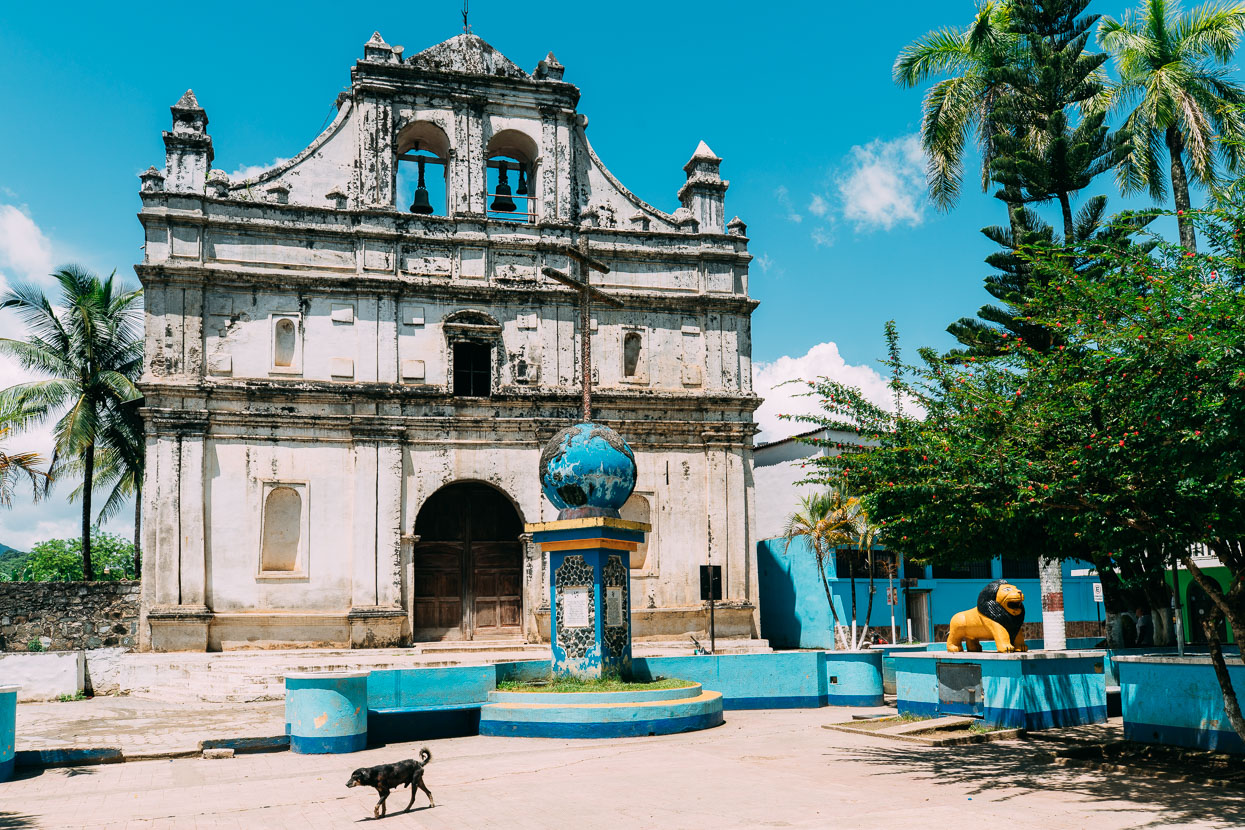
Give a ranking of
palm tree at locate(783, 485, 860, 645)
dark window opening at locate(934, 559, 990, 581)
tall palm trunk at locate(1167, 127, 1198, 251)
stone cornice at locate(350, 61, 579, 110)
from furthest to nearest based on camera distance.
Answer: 1. dark window opening at locate(934, 559, 990, 581)
2. palm tree at locate(783, 485, 860, 645)
3. stone cornice at locate(350, 61, 579, 110)
4. tall palm trunk at locate(1167, 127, 1198, 251)

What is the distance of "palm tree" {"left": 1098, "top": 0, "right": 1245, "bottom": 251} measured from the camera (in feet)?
A: 66.4

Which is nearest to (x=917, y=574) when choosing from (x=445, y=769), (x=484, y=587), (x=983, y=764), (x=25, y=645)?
(x=484, y=587)

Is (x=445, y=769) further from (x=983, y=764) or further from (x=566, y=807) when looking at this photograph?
(x=983, y=764)

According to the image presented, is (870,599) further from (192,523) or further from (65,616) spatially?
(65,616)

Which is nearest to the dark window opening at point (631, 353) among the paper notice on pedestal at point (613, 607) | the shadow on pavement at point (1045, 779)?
the paper notice on pedestal at point (613, 607)

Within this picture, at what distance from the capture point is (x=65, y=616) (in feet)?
80.1

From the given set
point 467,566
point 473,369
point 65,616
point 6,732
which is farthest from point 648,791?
point 65,616

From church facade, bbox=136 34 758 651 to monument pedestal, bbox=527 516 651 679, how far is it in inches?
322

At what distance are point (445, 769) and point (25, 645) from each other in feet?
55.2

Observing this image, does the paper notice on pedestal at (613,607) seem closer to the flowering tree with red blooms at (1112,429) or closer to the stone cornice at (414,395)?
the flowering tree with red blooms at (1112,429)

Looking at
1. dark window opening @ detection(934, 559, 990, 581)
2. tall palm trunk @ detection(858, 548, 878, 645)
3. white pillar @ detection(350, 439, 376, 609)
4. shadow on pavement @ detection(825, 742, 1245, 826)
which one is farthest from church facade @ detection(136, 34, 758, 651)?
shadow on pavement @ detection(825, 742, 1245, 826)

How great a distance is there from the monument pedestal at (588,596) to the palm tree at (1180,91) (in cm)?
1233

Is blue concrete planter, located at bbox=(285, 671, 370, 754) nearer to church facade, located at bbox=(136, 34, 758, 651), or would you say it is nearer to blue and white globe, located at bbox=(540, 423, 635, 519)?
blue and white globe, located at bbox=(540, 423, 635, 519)

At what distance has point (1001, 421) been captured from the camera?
11.2 meters
